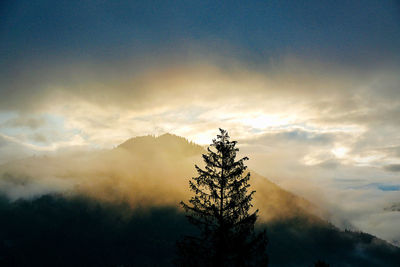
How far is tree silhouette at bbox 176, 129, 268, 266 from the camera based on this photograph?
716 inches

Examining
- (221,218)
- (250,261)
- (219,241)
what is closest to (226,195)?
(221,218)

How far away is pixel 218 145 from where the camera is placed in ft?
65.4

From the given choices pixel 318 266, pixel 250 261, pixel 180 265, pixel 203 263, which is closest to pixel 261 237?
pixel 250 261

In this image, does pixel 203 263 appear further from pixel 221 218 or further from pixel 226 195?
pixel 226 195

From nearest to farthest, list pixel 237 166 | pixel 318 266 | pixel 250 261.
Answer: pixel 250 261
pixel 237 166
pixel 318 266

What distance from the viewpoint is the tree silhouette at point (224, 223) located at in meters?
18.2

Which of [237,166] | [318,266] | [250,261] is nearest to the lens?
[250,261]

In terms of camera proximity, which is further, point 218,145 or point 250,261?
point 218,145

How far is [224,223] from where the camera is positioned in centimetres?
1853

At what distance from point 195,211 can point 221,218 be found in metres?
1.76

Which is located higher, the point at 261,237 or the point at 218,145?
the point at 218,145

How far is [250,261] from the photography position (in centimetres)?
1819

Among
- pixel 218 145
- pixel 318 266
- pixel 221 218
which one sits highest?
pixel 218 145

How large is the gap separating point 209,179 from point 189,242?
418 cm
